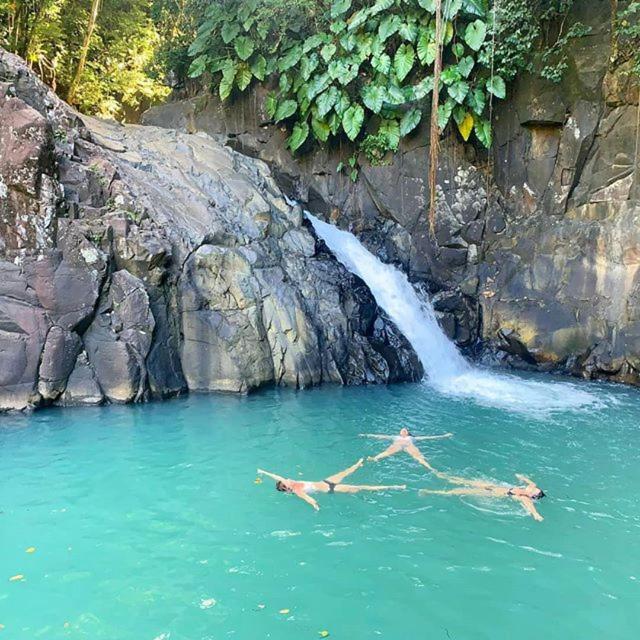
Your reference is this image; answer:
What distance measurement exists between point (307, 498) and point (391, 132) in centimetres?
1049

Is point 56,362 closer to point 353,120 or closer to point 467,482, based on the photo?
point 467,482

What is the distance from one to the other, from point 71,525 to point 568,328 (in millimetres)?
10375

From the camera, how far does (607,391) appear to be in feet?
35.8

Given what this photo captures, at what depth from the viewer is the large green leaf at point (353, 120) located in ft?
46.2

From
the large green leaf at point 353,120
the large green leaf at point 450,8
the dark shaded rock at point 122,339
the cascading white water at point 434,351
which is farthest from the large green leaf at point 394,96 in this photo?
the dark shaded rock at point 122,339

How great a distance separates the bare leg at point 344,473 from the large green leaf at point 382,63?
33.4 ft

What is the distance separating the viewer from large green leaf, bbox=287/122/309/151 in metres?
14.9

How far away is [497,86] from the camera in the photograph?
1283 centimetres

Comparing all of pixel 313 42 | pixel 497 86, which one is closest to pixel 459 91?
pixel 497 86

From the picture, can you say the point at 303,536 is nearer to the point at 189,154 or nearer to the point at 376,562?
the point at 376,562

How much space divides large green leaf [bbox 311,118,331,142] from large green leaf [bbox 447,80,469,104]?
3078 mm

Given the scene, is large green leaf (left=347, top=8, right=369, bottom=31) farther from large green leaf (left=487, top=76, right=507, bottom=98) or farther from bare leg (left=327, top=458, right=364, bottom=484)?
bare leg (left=327, top=458, right=364, bottom=484)

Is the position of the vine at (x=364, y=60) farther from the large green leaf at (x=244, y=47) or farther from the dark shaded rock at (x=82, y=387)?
the dark shaded rock at (x=82, y=387)

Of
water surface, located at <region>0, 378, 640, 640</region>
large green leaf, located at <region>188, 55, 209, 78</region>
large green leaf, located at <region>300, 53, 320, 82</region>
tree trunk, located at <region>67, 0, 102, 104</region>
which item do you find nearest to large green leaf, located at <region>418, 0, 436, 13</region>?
large green leaf, located at <region>300, 53, 320, 82</region>
